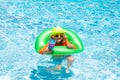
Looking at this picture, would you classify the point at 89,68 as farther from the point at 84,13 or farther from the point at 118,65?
the point at 84,13

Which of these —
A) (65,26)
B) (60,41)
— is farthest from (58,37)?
(65,26)

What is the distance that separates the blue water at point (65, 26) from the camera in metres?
6.68

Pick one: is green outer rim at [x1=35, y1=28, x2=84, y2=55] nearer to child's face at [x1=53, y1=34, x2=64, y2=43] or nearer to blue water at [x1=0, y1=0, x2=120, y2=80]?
child's face at [x1=53, y1=34, x2=64, y2=43]

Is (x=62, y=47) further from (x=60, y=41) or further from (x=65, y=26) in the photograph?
(x=65, y=26)

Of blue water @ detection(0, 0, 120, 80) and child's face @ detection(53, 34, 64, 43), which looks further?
blue water @ detection(0, 0, 120, 80)

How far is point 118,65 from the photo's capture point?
7.10 meters

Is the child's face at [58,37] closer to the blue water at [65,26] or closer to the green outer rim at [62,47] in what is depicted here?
the green outer rim at [62,47]

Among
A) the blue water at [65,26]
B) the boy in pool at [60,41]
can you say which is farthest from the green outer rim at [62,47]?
the blue water at [65,26]

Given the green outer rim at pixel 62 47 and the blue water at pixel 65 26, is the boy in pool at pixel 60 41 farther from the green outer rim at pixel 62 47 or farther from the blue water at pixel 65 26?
the blue water at pixel 65 26

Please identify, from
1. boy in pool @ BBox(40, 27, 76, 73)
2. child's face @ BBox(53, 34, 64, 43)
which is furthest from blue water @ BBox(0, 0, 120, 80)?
child's face @ BBox(53, 34, 64, 43)

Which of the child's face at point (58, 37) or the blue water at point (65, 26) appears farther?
the blue water at point (65, 26)

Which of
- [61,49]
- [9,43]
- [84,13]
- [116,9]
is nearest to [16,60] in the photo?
[9,43]

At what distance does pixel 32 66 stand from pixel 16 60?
1.58 feet

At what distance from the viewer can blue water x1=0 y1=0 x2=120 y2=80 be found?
21.9 ft
